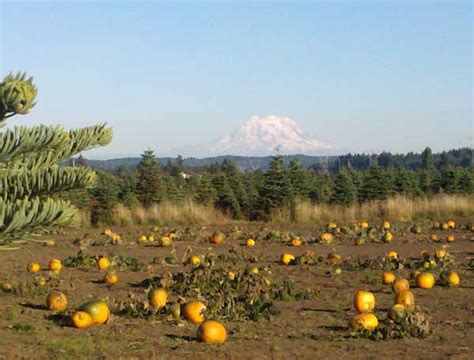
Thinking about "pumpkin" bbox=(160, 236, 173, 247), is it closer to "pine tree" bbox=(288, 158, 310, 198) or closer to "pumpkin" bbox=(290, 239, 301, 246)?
"pumpkin" bbox=(290, 239, 301, 246)

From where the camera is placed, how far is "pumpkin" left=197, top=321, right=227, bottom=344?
6148mm

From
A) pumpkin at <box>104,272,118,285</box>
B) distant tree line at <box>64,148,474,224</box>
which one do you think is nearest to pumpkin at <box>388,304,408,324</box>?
pumpkin at <box>104,272,118,285</box>

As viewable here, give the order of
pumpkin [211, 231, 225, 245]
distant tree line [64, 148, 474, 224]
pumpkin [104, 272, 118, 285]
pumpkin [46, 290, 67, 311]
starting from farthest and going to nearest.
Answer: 1. distant tree line [64, 148, 474, 224]
2. pumpkin [211, 231, 225, 245]
3. pumpkin [104, 272, 118, 285]
4. pumpkin [46, 290, 67, 311]

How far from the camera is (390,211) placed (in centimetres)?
2177

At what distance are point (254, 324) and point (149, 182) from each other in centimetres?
1871

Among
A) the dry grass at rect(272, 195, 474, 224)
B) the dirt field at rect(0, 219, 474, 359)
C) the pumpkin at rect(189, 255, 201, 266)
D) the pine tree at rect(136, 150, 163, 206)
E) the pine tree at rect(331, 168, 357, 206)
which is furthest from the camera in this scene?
the pine tree at rect(331, 168, 357, 206)

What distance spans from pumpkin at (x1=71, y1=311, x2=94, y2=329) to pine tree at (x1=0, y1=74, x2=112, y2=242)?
377 cm

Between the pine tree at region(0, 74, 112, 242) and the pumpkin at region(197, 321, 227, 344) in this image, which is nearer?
the pine tree at region(0, 74, 112, 242)

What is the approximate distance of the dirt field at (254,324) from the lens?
586 centimetres

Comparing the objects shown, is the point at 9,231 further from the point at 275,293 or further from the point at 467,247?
Answer: the point at 467,247

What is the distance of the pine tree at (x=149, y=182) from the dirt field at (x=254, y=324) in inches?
495

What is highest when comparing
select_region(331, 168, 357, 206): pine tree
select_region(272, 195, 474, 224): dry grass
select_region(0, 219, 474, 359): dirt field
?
select_region(331, 168, 357, 206): pine tree

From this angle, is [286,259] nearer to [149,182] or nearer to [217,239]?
[217,239]

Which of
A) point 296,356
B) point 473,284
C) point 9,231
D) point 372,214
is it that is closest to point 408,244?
point 473,284
